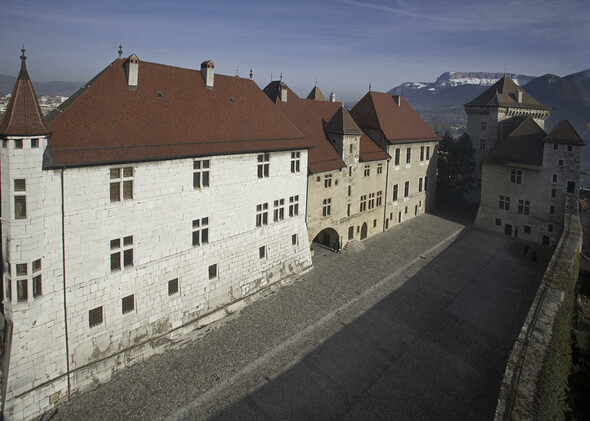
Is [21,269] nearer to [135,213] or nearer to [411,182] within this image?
[135,213]

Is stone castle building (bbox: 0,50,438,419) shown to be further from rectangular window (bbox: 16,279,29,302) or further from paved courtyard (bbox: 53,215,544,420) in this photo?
paved courtyard (bbox: 53,215,544,420)

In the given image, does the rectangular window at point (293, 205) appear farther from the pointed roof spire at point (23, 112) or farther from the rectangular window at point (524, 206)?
the rectangular window at point (524, 206)

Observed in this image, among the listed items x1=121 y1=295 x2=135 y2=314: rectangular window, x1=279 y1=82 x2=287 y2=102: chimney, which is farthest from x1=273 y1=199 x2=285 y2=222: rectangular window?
x1=121 y1=295 x2=135 y2=314: rectangular window

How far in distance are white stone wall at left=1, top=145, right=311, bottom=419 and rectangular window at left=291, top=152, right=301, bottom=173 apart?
1.34m

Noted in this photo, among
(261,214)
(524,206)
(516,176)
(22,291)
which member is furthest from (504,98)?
(22,291)

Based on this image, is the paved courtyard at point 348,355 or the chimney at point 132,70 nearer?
the paved courtyard at point 348,355

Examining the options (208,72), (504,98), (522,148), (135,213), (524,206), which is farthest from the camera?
(504,98)

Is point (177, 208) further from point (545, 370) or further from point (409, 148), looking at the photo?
point (409, 148)

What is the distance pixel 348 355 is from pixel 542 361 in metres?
8.52

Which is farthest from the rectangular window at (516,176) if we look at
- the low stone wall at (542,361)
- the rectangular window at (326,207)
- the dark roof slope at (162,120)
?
the dark roof slope at (162,120)

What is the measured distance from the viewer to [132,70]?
2036 centimetres

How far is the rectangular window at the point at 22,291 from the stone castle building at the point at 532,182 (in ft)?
131

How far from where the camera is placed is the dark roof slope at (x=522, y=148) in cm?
3862

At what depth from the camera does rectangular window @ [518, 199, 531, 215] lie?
3906 centimetres
